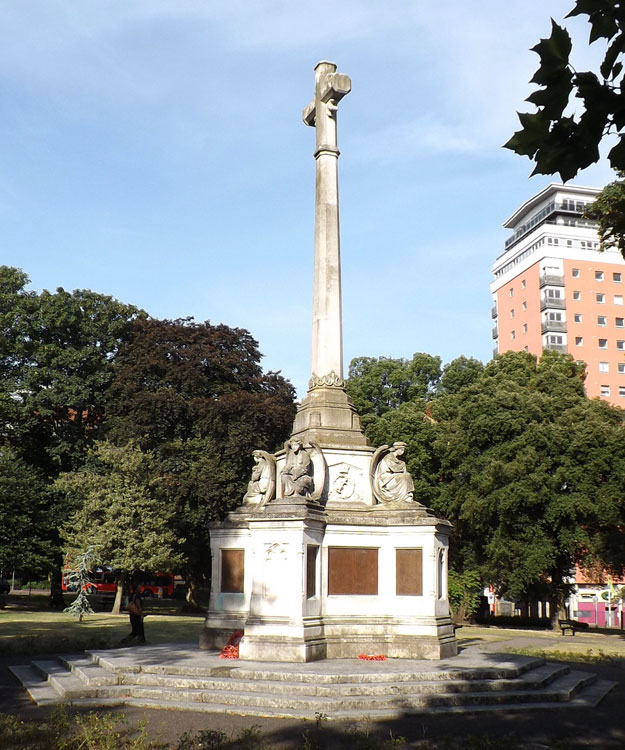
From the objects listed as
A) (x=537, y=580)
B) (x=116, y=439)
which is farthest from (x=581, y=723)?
(x=116, y=439)

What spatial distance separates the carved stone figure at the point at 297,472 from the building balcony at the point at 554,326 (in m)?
60.6

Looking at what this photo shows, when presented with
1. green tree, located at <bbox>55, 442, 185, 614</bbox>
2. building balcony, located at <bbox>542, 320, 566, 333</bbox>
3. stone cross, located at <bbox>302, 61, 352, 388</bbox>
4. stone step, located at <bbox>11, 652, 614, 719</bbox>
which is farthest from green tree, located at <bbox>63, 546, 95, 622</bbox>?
building balcony, located at <bbox>542, 320, 566, 333</bbox>

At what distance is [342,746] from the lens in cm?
909

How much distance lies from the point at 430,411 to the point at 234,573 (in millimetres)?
25109

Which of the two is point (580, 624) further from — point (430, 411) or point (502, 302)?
point (502, 302)

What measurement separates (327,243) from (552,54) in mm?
14606

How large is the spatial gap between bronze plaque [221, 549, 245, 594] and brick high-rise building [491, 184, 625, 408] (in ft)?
189

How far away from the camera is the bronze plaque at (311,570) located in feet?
49.7

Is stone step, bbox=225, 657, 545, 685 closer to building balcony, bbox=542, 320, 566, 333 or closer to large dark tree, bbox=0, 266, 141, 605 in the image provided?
large dark tree, bbox=0, 266, 141, 605

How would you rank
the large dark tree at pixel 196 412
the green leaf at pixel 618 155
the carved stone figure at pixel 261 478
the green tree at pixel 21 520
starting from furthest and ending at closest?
1. the large dark tree at pixel 196 412
2. the green tree at pixel 21 520
3. the carved stone figure at pixel 261 478
4. the green leaf at pixel 618 155

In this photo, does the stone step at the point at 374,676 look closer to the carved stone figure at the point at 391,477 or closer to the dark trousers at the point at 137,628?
the carved stone figure at the point at 391,477

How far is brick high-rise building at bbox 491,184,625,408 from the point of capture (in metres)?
72.8

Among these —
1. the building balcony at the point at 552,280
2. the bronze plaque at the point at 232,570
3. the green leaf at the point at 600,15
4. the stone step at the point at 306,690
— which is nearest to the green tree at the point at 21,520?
the bronze plaque at the point at 232,570

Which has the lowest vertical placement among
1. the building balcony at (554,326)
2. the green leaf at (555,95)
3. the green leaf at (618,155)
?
the green leaf at (618,155)
